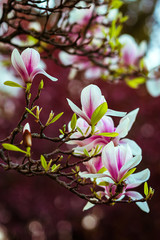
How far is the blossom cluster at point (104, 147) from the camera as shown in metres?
0.72

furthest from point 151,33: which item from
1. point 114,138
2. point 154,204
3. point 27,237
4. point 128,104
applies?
point 114,138

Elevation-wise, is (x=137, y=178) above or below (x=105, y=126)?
below

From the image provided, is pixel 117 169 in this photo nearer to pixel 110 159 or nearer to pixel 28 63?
pixel 110 159

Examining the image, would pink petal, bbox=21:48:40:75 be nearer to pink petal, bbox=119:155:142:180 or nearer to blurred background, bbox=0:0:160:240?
pink petal, bbox=119:155:142:180

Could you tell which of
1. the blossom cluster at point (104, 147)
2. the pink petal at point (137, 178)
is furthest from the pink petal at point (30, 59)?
the pink petal at point (137, 178)

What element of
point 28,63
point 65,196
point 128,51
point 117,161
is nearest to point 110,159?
point 117,161

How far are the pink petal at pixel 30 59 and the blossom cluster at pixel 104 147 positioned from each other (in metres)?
0.12

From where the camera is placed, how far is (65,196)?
2.84 meters

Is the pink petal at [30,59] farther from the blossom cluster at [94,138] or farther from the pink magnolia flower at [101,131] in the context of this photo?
the pink magnolia flower at [101,131]

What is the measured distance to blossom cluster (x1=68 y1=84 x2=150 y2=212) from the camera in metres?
0.72

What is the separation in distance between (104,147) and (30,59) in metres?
0.27

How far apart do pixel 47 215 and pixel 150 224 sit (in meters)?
1.00

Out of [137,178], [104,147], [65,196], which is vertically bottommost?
[65,196]

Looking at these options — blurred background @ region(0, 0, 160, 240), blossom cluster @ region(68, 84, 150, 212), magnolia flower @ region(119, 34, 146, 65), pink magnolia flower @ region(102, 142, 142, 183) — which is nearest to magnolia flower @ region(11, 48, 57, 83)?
blossom cluster @ region(68, 84, 150, 212)
